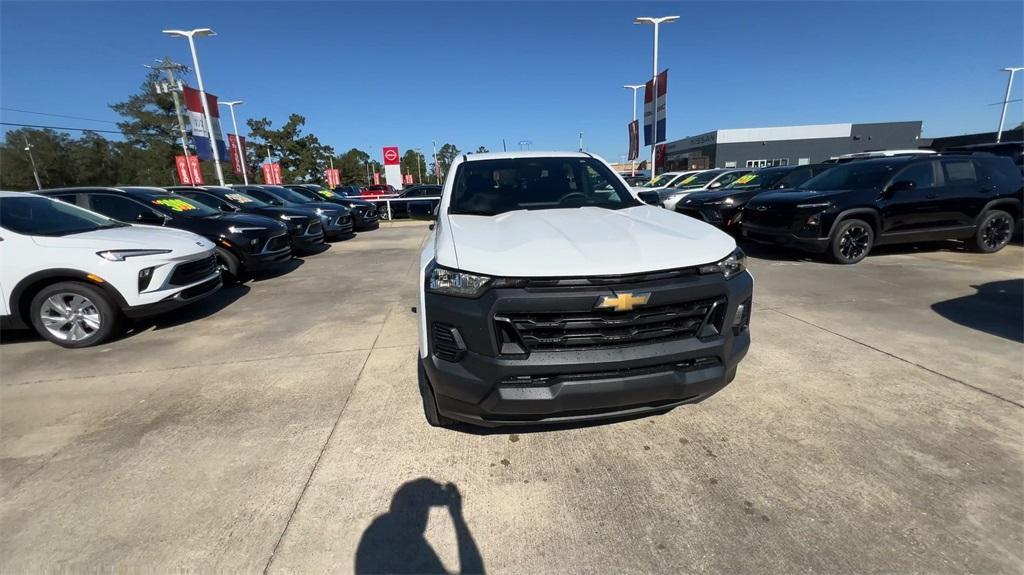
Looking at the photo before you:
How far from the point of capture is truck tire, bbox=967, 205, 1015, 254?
707cm

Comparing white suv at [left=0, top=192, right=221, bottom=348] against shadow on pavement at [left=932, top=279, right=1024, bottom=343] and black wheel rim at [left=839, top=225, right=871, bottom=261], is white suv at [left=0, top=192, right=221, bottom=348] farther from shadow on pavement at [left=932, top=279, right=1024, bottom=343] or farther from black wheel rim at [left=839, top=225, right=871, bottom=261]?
black wheel rim at [left=839, top=225, right=871, bottom=261]

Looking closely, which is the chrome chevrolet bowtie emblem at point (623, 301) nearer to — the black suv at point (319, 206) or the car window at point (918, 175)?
the car window at point (918, 175)

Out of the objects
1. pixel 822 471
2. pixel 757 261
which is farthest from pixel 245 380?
pixel 757 261

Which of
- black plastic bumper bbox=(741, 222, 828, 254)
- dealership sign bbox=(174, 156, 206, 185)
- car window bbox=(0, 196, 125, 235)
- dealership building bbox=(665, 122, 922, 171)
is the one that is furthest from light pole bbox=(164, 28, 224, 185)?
dealership building bbox=(665, 122, 922, 171)

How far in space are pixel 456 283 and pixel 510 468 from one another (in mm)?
1117

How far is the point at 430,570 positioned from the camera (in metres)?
1.79

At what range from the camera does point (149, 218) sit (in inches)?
253

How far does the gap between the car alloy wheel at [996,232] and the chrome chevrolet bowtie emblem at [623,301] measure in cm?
898

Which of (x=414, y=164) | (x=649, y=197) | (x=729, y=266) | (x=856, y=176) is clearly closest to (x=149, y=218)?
(x=649, y=197)

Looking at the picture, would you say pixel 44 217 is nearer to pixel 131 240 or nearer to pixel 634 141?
pixel 131 240

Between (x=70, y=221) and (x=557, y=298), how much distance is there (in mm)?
5835

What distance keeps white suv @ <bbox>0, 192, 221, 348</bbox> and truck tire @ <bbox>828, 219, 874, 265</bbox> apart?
356 inches

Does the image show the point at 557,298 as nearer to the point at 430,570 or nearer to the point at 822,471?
the point at 430,570

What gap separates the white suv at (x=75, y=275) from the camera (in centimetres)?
415
